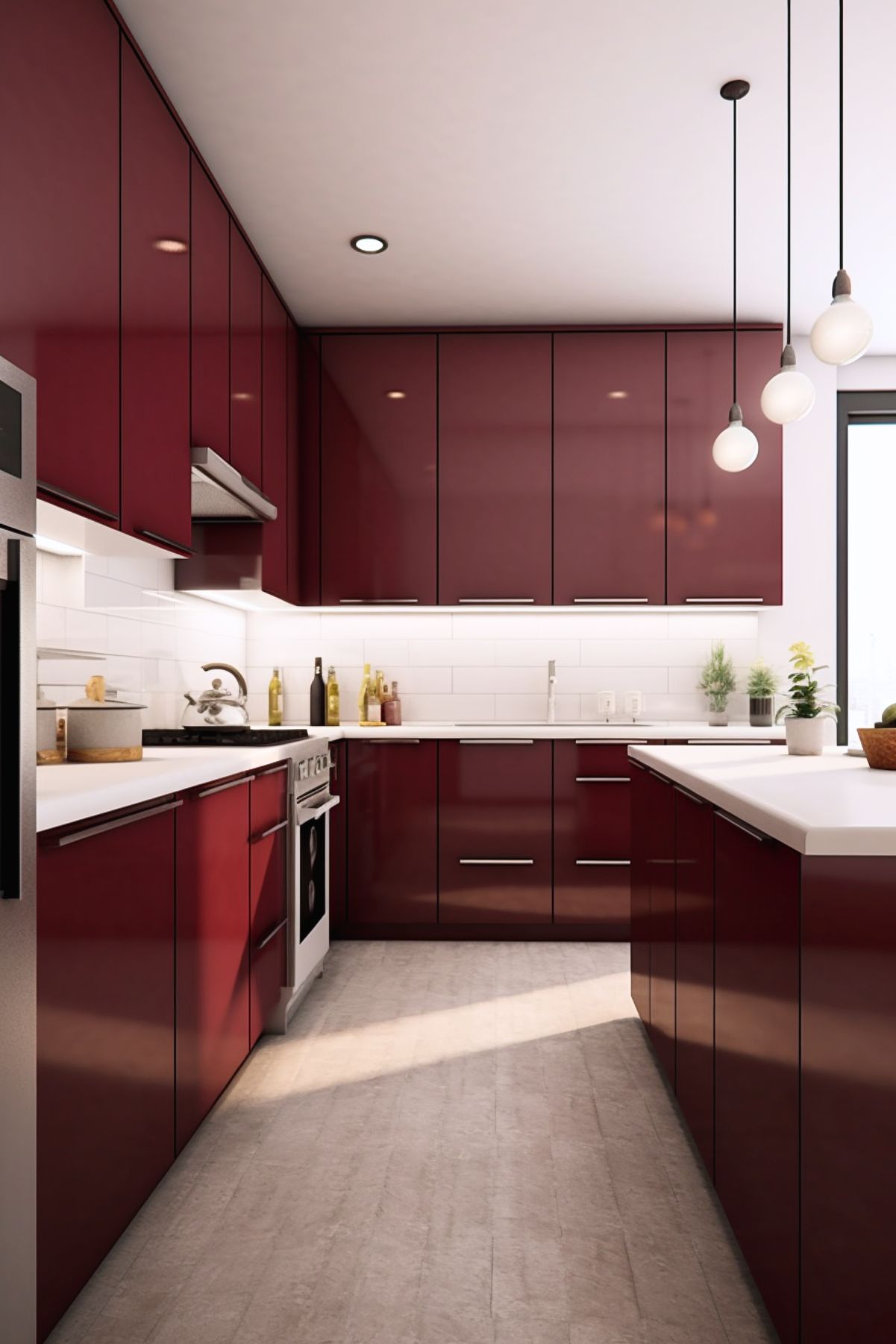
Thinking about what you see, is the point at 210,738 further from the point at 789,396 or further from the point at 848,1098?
the point at 848,1098

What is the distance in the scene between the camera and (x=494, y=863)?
3977 mm

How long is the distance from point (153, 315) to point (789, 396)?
1.65 metres

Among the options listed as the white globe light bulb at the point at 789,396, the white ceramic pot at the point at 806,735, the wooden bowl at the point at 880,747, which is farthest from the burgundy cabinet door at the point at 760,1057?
the white globe light bulb at the point at 789,396

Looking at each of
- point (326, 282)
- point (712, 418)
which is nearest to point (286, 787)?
point (326, 282)

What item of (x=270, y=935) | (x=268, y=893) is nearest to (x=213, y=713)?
(x=268, y=893)

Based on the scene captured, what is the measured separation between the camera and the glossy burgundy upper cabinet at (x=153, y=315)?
7.13ft

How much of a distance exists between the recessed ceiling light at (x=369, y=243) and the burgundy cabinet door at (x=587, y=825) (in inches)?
83.1

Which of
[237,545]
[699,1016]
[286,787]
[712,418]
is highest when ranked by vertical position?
[712,418]

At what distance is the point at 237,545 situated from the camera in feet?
11.7

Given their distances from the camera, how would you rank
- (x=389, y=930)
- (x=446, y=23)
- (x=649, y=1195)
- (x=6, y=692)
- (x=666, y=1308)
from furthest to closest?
(x=389, y=930) < (x=446, y=23) < (x=649, y=1195) < (x=666, y=1308) < (x=6, y=692)

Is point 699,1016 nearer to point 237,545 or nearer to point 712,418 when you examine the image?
point 237,545

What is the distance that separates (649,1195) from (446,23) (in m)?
2.76

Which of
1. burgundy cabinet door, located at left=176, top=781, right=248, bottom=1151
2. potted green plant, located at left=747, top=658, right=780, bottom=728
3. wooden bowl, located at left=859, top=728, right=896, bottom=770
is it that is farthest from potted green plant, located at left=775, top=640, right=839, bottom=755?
potted green plant, located at left=747, top=658, right=780, bottom=728

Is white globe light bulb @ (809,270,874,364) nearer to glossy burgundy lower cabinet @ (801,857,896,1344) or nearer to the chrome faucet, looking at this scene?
glossy burgundy lower cabinet @ (801,857,896,1344)
